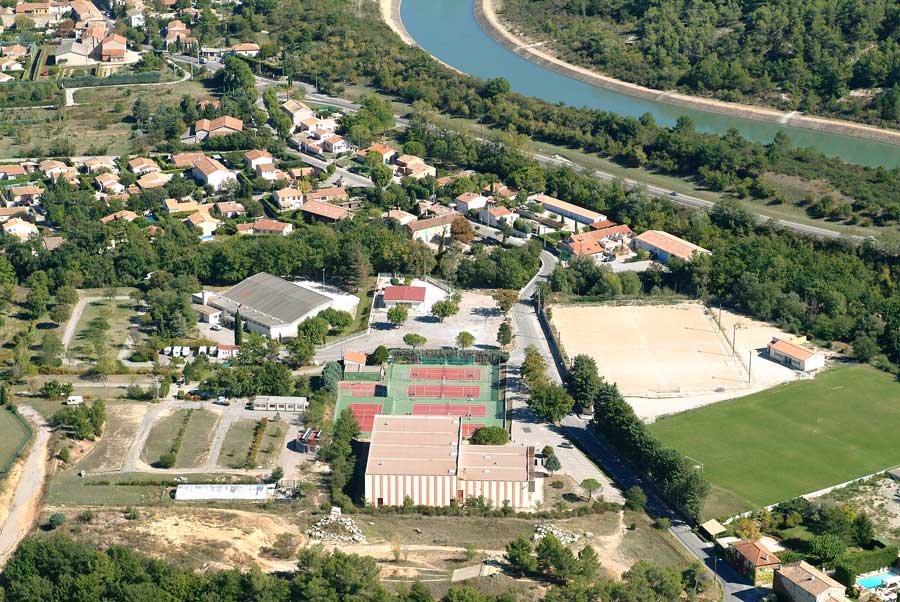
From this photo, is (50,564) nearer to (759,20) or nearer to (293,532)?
(293,532)

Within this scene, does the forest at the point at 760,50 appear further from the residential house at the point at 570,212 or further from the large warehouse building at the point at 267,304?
the large warehouse building at the point at 267,304

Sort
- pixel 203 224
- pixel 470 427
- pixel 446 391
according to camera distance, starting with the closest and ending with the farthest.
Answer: pixel 470 427 < pixel 446 391 < pixel 203 224

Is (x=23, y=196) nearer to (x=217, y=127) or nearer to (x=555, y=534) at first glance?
(x=217, y=127)

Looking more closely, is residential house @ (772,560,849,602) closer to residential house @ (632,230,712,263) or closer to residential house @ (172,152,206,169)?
residential house @ (632,230,712,263)

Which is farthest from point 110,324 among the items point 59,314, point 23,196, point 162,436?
point 23,196

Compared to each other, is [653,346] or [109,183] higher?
[653,346]
